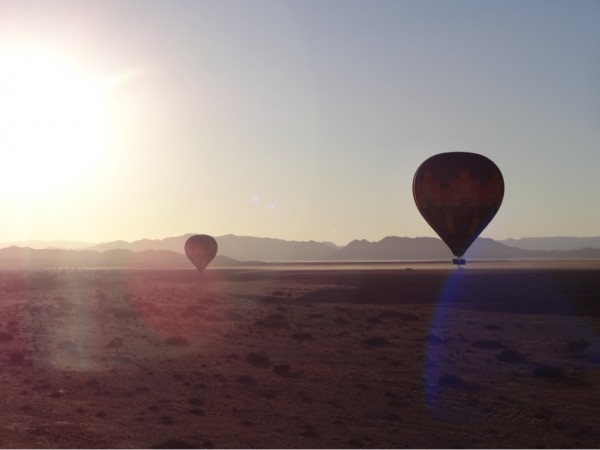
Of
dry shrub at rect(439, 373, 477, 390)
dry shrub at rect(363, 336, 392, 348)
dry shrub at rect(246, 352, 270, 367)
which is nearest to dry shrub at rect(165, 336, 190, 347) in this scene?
dry shrub at rect(246, 352, 270, 367)

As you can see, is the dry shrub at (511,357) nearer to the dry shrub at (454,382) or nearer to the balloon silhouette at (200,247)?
the dry shrub at (454,382)

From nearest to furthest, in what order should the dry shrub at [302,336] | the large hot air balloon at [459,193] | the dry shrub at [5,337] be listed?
the dry shrub at [5,337] → the dry shrub at [302,336] → the large hot air balloon at [459,193]

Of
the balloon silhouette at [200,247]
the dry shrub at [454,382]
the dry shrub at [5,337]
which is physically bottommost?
the dry shrub at [454,382]

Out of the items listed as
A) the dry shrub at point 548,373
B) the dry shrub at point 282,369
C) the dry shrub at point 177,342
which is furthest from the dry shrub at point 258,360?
the dry shrub at point 548,373

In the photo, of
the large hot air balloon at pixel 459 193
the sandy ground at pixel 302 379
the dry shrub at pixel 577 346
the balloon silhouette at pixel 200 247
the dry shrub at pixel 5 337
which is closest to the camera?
the sandy ground at pixel 302 379

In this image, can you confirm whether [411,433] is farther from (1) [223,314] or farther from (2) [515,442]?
(1) [223,314]

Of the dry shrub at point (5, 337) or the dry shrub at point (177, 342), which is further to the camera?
the dry shrub at point (5, 337)

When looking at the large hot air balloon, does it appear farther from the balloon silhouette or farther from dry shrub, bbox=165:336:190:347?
the balloon silhouette

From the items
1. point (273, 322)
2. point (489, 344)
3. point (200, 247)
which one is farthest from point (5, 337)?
point (200, 247)
